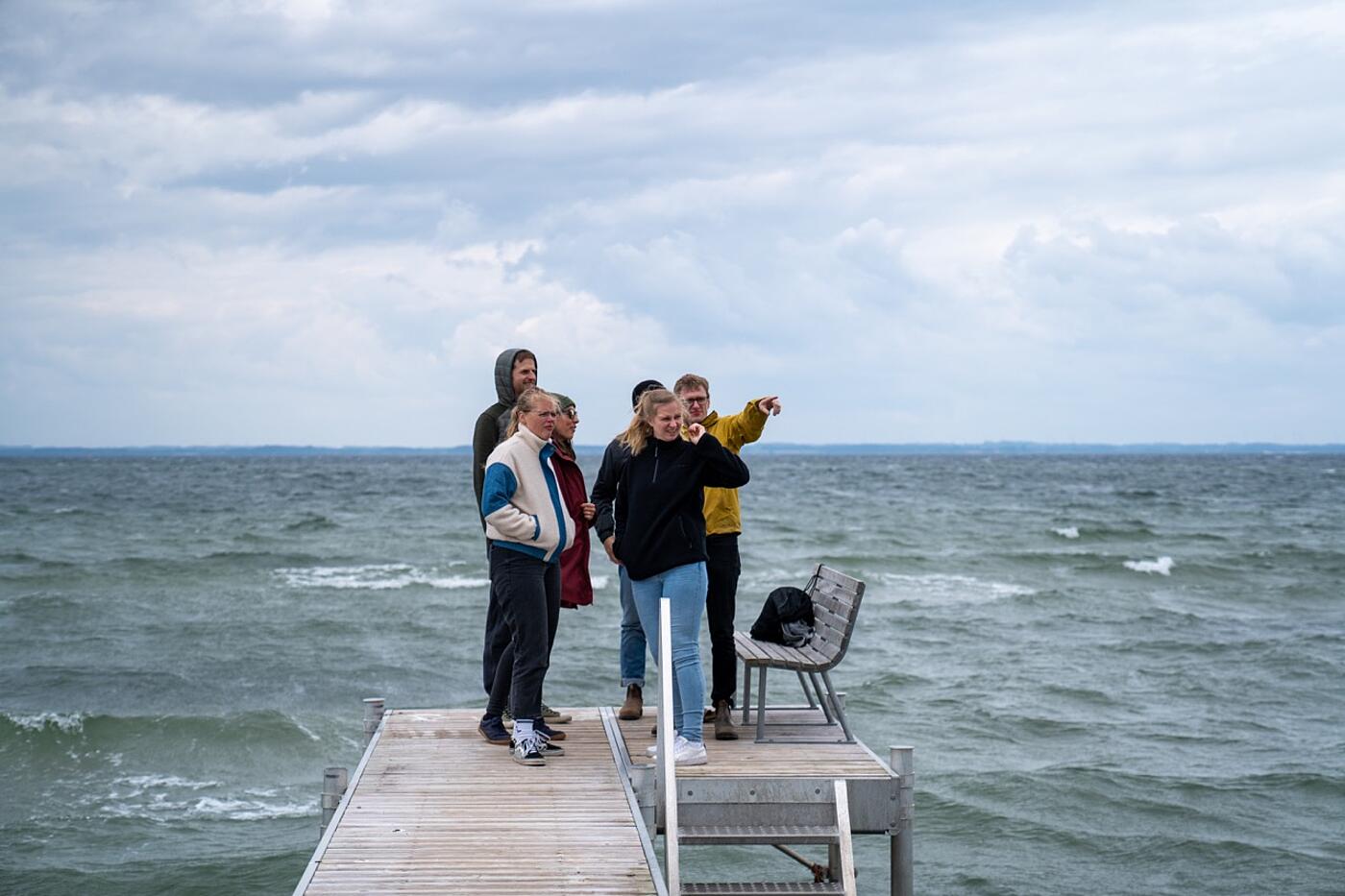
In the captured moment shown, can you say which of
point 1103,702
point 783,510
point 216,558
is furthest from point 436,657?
point 783,510

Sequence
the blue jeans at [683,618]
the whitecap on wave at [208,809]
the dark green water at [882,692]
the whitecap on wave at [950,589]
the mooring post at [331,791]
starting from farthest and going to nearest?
the whitecap on wave at [950,589]
the whitecap on wave at [208,809]
the dark green water at [882,692]
the blue jeans at [683,618]
the mooring post at [331,791]

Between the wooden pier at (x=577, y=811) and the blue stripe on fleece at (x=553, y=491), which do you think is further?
the blue stripe on fleece at (x=553, y=491)

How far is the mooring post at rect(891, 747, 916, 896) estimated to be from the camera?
6531 millimetres

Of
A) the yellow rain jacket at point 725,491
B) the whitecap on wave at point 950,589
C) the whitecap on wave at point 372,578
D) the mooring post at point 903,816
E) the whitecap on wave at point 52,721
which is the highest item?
the yellow rain jacket at point 725,491

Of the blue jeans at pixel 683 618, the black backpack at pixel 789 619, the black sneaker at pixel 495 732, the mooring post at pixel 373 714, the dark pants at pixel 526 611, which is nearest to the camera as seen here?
the blue jeans at pixel 683 618

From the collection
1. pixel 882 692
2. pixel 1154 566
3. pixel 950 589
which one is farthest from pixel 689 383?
pixel 1154 566

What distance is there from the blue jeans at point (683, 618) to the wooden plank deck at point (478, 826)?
555 mm

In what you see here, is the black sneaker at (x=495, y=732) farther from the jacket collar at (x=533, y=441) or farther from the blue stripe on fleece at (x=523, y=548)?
the jacket collar at (x=533, y=441)

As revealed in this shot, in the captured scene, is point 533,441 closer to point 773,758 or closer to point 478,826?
point 478,826

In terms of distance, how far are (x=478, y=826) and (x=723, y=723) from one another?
1.83 m

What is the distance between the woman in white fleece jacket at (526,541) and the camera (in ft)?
21.5

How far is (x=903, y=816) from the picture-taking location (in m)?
6.57

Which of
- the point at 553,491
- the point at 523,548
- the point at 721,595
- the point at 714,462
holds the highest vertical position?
the point at 714,462

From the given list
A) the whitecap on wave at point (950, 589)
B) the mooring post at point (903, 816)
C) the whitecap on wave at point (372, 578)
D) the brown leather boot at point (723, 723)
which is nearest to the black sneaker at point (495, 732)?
the brown leather boot at point (723, 723)
